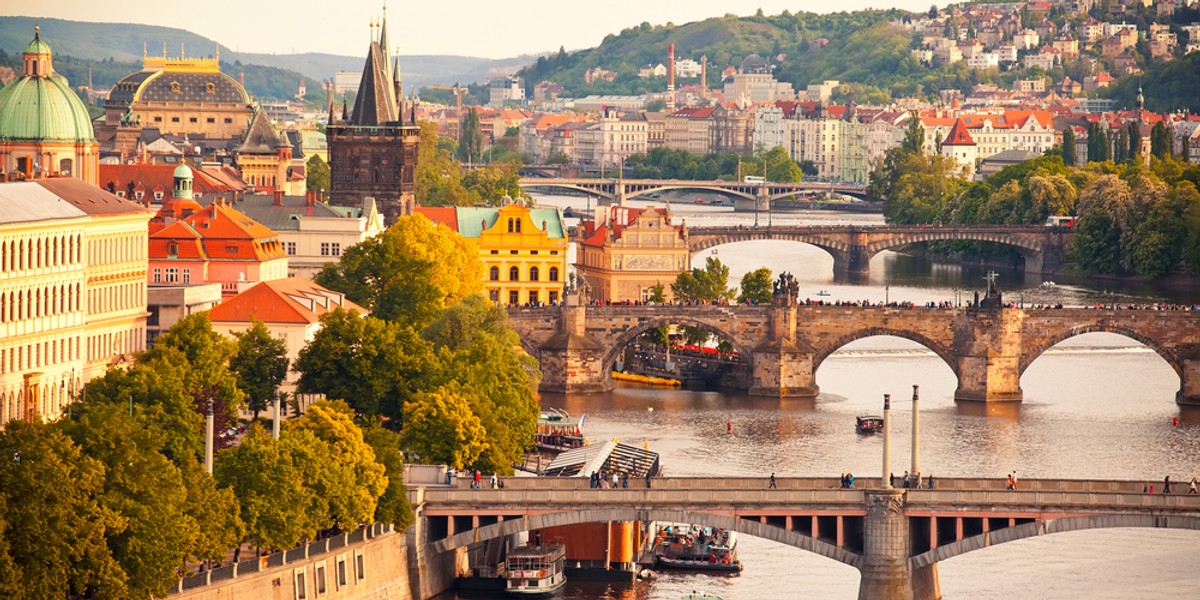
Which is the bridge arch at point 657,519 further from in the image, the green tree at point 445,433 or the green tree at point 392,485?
the green tree at point 445,433

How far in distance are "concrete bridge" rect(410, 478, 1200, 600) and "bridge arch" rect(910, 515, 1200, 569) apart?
0.8 inches

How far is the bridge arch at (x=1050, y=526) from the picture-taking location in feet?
203

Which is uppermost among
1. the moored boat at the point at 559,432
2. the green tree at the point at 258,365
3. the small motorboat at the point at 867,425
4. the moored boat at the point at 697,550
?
the green tree at the point at 258,365

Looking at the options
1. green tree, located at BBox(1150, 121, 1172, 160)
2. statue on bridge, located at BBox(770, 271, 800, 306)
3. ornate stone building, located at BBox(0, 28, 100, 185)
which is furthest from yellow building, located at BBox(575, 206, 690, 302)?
green tree, located at BBox(1150, 121, 1172, 160)

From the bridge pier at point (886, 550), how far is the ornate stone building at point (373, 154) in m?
57.3

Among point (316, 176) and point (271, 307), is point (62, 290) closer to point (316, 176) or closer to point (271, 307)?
point (271, 307)

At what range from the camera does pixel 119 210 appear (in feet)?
272

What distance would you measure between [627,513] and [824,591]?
5.74 metres

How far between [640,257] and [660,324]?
1161 centimetres

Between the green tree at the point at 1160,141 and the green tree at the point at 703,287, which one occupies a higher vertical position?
the green tree at the point at 1160,141

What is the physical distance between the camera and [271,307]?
8425 centimetres

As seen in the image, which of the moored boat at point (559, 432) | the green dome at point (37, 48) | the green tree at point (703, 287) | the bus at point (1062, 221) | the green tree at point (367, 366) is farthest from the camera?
the bus at point (1062, 221)

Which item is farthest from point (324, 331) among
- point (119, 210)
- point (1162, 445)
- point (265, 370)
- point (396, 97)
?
point (396, 97)

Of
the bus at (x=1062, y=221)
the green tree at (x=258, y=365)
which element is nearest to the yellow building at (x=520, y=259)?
the green tree at (x=258, y=365)
